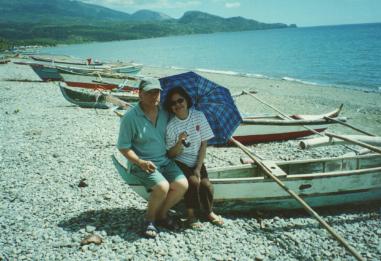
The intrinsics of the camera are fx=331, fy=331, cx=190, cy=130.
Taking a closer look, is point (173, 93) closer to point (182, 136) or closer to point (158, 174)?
point (182, 136)

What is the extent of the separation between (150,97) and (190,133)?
0.94 metres

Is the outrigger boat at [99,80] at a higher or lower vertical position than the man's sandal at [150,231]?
higher

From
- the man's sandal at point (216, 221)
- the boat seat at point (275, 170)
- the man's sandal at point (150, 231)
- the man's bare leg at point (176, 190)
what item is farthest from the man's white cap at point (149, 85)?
the boat seat at point (275, 170)

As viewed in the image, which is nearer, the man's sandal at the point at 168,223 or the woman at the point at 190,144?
the woman at the point at 190,144

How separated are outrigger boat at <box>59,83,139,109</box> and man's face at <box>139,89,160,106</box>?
11.6 m

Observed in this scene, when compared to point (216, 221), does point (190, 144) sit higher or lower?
higher

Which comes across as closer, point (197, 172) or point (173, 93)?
point (173, 93)

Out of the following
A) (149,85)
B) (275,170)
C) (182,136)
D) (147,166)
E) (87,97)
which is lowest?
(275,170)

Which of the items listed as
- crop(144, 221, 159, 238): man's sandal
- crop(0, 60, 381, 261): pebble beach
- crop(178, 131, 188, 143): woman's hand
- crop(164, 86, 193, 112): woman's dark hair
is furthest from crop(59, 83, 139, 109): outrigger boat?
crop(144, 221, 159, 238): man's sandal

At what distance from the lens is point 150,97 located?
16.7 feet

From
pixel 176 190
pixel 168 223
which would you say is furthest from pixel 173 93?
pixel 168 223

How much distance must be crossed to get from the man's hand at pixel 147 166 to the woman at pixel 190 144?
1.86ft

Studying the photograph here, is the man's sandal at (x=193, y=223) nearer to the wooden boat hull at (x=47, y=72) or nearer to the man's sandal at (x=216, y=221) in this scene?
the man's sandal at (x=216, y=221)

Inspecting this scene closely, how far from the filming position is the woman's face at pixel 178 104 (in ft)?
17.4
